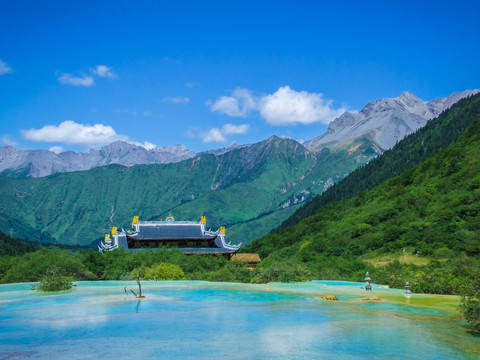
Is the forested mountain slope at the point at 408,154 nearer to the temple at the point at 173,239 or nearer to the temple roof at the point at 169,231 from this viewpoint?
the temple at the point at 173,239

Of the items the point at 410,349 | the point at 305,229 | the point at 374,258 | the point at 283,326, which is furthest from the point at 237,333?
the point at 305,229

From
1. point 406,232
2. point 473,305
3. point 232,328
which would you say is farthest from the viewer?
point 406,232

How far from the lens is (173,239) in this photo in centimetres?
6512

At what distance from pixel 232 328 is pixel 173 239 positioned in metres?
49.2

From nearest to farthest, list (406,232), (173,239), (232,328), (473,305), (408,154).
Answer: (473,305) < (232,328) < (406,232) < (173,239) < (408,154)

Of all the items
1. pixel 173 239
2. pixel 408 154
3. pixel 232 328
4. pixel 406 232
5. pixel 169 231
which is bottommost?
pixel 232 328

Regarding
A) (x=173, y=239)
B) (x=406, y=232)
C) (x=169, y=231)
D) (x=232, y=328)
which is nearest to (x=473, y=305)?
(x=232, y=328)

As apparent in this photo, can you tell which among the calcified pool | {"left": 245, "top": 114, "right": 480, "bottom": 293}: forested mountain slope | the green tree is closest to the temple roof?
{"left": 245, "top": 114, "right": 480, "bottom": 293}: forested mountain slope

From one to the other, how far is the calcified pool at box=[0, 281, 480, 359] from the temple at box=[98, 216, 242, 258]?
131 ft

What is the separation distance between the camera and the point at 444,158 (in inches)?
3073

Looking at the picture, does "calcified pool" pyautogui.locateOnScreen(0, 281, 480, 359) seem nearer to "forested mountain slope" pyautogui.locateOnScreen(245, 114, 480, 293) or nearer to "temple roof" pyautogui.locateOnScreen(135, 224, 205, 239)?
"forested mountain slope" pyautogui.locateOnScreen(245, 114, 480, 293)

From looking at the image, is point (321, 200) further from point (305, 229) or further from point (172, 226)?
point (172, 226)

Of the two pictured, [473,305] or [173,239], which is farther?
[173,239]

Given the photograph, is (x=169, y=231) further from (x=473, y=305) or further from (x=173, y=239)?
(x=473, y=305)
